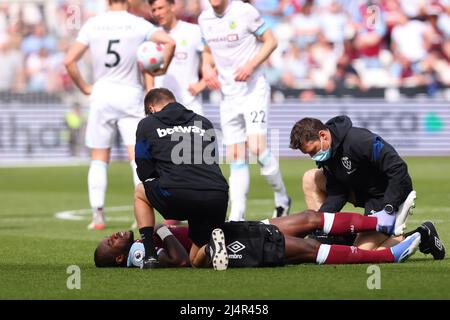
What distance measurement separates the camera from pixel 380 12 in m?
27.0

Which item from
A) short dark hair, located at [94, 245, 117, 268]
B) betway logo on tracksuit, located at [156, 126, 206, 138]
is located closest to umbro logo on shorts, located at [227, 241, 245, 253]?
betway logo on tracksuit, located at [156, 126, 206, 138]

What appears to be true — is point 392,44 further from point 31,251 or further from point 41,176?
point 31,251

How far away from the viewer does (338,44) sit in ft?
89.3

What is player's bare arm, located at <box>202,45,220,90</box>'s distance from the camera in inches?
529

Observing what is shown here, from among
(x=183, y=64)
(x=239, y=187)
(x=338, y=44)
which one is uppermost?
(x=338, y=44)

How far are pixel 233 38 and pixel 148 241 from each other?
14.7 ft

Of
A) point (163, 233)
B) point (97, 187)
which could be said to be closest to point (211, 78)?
point (97, 187)

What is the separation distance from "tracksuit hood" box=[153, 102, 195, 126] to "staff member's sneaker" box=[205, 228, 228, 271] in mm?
950

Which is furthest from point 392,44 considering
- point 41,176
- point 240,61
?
point 240,61

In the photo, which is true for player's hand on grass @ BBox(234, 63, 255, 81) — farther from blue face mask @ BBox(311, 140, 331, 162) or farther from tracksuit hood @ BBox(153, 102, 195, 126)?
tracksuit hood @ BBox(153, 102, 195, 126)

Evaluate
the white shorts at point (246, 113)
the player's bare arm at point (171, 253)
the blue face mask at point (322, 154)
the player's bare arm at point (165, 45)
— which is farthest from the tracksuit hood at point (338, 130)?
the player's bare arm at point (165, 45)

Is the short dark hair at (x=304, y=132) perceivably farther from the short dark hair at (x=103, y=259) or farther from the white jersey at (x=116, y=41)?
the white jersey at (x=116, y=41)

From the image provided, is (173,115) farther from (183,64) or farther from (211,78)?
(183,64)
